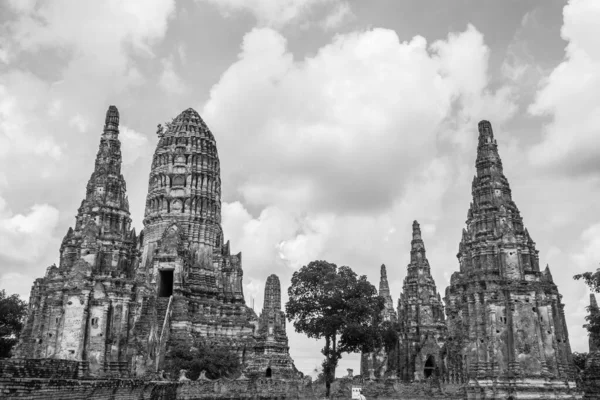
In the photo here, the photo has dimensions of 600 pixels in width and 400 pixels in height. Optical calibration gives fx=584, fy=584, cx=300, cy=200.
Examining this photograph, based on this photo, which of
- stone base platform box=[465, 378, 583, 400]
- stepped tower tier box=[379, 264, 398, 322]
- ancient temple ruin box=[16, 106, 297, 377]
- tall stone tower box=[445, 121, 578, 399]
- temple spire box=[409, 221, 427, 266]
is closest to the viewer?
stone base platform box=[465, 378, 583, 400]

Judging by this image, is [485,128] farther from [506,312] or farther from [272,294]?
[272,294]

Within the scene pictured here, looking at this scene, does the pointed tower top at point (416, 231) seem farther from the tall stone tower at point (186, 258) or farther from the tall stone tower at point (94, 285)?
the tall stone tower at point (94, 285)

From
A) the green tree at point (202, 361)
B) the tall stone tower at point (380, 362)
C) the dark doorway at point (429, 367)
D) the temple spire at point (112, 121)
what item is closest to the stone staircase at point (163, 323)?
the green tree at point (202, 361)

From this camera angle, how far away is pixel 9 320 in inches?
2357

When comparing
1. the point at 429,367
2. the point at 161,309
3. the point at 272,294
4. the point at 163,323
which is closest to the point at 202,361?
the point at 272,294

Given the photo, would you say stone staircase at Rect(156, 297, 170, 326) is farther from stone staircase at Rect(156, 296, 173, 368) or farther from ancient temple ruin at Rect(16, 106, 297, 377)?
ancient temple ruin at Rect(16, 106, 297, 377)

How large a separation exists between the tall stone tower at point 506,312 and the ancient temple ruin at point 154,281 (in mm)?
12836

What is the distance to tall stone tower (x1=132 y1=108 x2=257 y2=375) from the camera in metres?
49.3

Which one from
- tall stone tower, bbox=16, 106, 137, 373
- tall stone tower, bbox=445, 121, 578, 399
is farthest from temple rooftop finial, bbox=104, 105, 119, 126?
tall stone tower, bbox=445, 121, 578, 399

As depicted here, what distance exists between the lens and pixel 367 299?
47.9m

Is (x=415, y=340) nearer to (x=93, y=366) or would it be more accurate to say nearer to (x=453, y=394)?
(x=453, y=394)

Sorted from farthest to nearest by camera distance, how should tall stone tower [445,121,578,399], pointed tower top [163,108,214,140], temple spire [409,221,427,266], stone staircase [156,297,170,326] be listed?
temple spire [409,221,427,266]
pointed tower top [163,108,214,140]
stone staircase [156,297,170,326]
tall stone tower [445,121,578,399]

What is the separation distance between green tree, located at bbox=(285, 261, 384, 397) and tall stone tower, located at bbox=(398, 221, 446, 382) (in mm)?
12052

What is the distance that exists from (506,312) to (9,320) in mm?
48745
